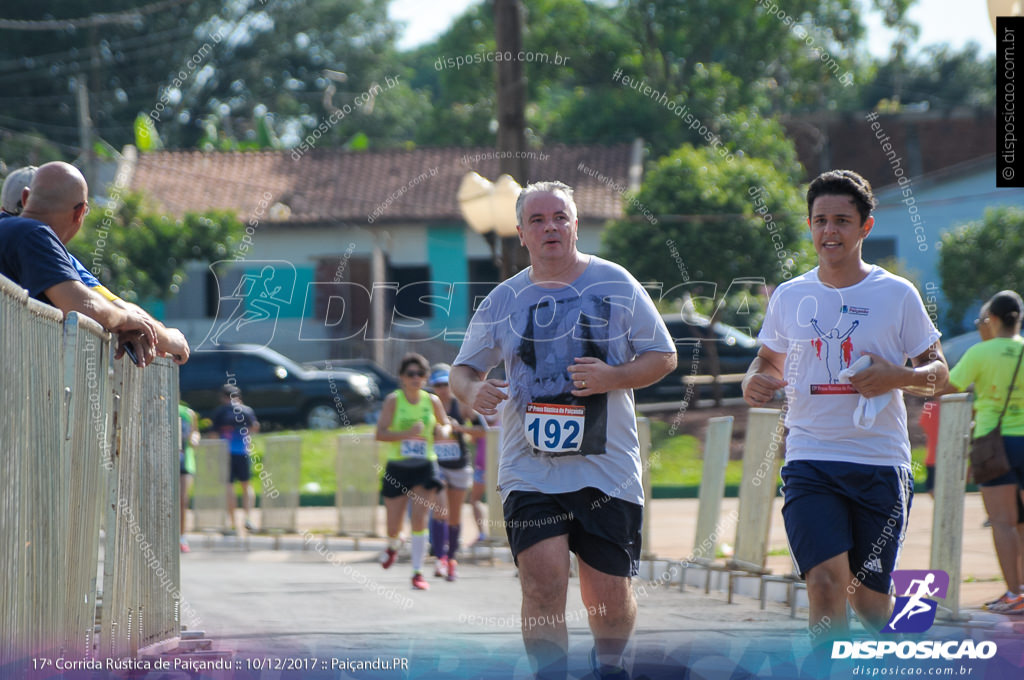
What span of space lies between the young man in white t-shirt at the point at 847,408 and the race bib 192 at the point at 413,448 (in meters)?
6.29

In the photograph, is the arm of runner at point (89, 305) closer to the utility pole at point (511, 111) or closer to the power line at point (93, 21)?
the utility pole at point (511, 111)

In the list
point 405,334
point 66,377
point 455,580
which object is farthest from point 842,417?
point 405,334

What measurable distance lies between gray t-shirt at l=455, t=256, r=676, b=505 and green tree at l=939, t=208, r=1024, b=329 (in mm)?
23390

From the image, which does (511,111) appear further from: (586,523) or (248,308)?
(586,523)

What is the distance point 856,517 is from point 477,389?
1.45 meters

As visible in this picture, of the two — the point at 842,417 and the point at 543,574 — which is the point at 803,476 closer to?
the point at 842,417

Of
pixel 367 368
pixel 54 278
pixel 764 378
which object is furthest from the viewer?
pixel 367 368

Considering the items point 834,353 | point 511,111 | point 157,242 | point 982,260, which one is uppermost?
point 157,242

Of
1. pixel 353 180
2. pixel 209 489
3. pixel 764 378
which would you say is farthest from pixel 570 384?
pixel 353 180

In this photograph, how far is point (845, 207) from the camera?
503cm

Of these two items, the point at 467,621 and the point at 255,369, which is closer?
the point at 467,621

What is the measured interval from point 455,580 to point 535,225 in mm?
6775

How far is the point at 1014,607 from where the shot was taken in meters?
7.76

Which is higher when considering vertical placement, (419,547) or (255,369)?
(255,369)
